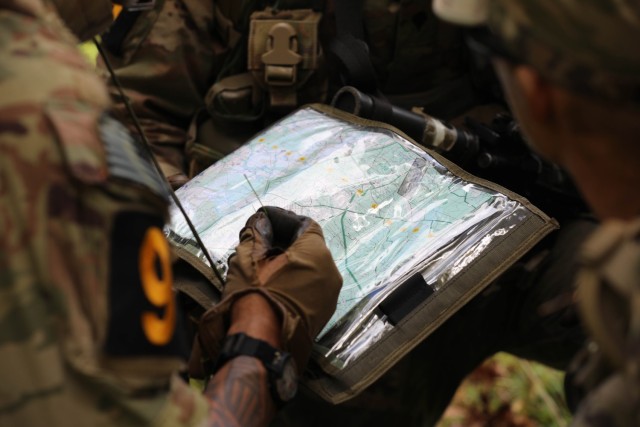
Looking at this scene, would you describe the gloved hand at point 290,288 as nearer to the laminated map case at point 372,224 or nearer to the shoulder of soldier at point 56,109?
the laminated map case at point 372,224

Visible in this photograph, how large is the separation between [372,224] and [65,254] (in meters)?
0.79

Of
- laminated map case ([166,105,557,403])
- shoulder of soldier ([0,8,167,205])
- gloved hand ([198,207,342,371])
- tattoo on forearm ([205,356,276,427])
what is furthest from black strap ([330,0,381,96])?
shoulder of soldier ([0,8,167,205])

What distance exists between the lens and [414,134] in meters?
1.90

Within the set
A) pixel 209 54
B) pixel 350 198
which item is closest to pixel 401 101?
pixel 209 54

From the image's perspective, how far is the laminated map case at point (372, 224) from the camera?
1528 millimetres

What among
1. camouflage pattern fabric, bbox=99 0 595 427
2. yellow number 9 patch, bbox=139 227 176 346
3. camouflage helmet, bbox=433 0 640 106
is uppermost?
camouflage helmet, bbox=433 0 640 106

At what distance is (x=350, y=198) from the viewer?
5.57ft

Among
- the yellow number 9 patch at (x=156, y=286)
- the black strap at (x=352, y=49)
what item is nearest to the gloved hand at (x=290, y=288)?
the yellow number 9 patch at (x=156, y=286)

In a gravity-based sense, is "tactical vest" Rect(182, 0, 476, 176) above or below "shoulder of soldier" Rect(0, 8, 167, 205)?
below

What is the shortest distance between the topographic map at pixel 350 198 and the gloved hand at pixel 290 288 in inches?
3.6

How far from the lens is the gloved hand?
56.9 inches

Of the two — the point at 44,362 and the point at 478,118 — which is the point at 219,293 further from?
the point at 478,118

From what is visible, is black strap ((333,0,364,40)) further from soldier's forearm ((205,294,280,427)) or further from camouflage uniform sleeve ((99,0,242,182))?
soldier's forearm ((205,294,280,427))

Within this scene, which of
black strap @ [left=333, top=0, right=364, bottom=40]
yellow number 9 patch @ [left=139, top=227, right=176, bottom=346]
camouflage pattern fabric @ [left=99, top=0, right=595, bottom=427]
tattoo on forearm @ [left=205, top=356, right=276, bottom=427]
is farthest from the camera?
black strap @ [left=333, top=0, right=364, bottom=40]
